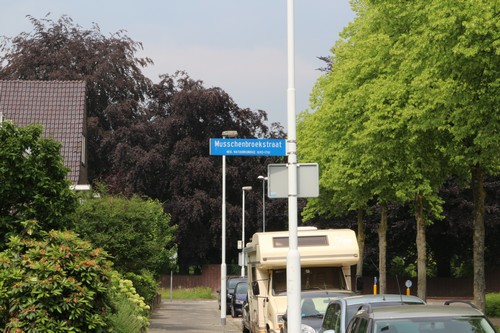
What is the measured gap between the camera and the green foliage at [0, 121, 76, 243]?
1941 cm

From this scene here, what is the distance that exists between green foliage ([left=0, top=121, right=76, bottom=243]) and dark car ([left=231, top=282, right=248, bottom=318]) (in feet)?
86.6

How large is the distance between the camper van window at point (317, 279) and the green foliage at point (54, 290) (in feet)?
35.9

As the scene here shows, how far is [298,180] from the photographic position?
57.2 ft

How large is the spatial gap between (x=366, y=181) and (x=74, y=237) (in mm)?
23517

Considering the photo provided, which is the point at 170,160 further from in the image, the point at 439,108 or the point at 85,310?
the point at 85,310

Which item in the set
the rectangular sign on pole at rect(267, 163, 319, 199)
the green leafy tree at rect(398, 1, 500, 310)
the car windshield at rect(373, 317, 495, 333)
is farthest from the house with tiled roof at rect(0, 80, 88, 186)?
the car windshield at rect(373, 317, 495, 333)

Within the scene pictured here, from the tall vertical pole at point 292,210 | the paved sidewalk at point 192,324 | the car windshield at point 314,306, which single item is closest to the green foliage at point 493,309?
the paved sidewalk at point 192,324

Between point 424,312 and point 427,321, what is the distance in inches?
7.9

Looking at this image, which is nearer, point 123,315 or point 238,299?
point 123,315

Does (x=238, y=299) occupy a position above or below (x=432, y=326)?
below

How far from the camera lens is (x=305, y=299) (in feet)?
72.1

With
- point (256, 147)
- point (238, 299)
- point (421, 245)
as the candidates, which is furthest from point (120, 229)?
point (238, 299)

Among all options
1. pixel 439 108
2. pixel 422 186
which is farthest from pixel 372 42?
pixel 439 108

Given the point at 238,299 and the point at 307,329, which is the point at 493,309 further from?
the point at 307,329
